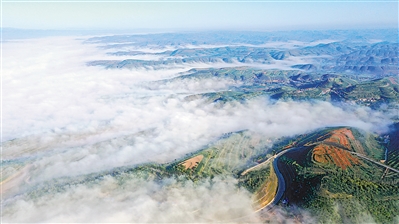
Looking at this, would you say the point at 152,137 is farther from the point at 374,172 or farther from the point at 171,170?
the point at 374,172

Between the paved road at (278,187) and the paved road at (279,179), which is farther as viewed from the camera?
the paved road at (279,179)

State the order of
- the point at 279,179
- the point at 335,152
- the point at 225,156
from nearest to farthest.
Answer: the point at 279,179 < the point at 335,152 < the point at 225,156

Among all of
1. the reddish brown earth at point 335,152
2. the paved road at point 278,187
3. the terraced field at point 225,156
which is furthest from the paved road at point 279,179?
the terraced field at point 225,156

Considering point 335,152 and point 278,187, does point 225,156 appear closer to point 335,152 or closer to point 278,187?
point 278,187

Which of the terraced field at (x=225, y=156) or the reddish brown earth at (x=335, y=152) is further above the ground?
the reddish brown earth at (x=335, y=152)

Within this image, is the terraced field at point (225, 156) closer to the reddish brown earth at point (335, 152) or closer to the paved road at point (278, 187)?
the paved road at point (278, 187)

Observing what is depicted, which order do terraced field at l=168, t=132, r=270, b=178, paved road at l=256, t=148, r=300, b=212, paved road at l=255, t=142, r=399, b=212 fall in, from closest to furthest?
paved road at l=256, t=148, r=300, b=212
paved road at l=255, t=142, r=399, b=212
terraced field at l=168, t=132, r=270, b=178

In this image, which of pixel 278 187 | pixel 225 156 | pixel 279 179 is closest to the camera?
pixel 278 187

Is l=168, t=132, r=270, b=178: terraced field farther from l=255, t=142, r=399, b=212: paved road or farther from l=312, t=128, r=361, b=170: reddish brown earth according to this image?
l=312, t=128, r=361, b=170: reddish brown earth

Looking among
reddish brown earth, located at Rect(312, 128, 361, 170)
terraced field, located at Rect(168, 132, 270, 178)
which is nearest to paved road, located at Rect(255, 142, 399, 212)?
reddish brown earth, located at Rect(312, 128, 361, 170)

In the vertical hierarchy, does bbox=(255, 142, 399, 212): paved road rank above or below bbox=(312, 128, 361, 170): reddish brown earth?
below

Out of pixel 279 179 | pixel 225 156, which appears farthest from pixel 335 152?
pixel 225 156
